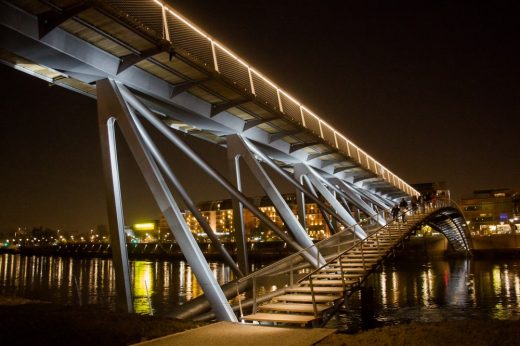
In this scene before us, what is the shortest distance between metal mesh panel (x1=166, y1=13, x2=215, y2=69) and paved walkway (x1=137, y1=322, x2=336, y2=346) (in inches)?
A: 272

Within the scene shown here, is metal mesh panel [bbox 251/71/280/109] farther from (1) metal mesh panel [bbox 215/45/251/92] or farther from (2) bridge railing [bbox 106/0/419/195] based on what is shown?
(1) metal mesh panel [bbox 215/45/251/92]

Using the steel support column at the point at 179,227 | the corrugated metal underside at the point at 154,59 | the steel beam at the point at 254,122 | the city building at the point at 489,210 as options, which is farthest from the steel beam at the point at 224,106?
the city building at the point at 489,210

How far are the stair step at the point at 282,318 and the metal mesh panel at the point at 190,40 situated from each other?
21.9ft

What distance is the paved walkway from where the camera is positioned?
7.53 m

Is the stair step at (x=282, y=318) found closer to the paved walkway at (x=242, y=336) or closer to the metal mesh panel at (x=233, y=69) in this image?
the paved walkway at (x=242, y=336)

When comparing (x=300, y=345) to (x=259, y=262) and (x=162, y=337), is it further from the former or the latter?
(x=259, y=262)

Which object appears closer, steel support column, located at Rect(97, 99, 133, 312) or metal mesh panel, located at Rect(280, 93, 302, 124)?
steel support column, located at Rect(97, 99, 133, 312)

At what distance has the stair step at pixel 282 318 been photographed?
394 inches

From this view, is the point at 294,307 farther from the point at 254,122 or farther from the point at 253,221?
the point at 253,221

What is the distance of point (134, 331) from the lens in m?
8.04

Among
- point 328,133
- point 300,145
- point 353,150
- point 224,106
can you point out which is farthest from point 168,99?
point 353,150

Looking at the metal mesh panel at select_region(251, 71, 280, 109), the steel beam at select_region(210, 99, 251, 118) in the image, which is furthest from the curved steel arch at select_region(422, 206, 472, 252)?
the steel beam at select_region(210, 99, 251, 118)

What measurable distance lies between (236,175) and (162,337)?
9.21 metres

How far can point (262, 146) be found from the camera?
20109 mm
